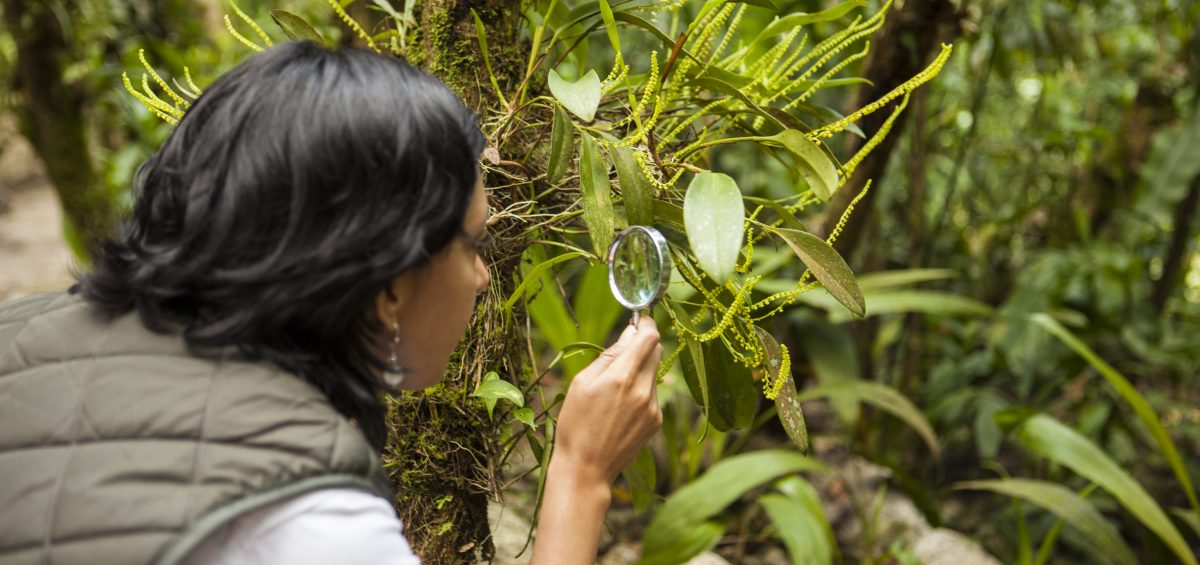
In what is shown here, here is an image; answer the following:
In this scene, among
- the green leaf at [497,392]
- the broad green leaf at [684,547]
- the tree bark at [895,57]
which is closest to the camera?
the green leaf at [497,392]

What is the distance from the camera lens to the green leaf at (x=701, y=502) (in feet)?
5.91

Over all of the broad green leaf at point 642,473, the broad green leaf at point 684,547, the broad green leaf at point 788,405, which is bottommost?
the broad green leaf at point 684,547

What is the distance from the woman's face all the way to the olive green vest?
109 millimetres

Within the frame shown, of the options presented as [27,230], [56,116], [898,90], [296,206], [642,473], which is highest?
[898,90]

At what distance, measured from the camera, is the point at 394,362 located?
2.78ft

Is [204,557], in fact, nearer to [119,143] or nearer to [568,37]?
[568,37]

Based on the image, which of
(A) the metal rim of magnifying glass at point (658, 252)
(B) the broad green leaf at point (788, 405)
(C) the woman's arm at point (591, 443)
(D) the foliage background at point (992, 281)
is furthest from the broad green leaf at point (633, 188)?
(D) the foliage background at point (992, 281)

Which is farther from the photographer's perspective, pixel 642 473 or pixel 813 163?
pixel 642 473

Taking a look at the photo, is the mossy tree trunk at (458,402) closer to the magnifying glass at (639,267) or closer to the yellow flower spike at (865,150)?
the magnifying glass at (639,267)

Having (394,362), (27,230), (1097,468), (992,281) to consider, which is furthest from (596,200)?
(27,230)

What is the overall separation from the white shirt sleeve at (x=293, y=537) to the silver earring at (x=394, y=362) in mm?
160

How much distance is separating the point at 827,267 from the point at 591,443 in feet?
1.05

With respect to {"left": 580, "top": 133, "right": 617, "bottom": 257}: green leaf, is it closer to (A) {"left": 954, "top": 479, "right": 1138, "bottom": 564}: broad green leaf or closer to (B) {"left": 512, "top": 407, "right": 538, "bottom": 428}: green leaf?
(B) {"left": 512, "top": 407, "right": 538, "bottom": 428}: green leaf

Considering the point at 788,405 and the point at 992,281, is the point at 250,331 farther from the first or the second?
the point at 992,281
